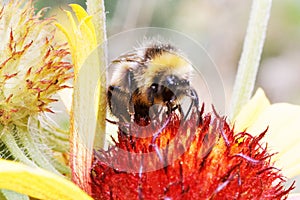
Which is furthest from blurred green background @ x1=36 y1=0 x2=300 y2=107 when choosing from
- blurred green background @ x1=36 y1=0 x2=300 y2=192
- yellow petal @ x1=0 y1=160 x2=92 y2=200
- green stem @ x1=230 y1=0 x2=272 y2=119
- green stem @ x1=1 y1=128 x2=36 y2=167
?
yellow petal @ x1=0 y1=160 x2=92 y2=200

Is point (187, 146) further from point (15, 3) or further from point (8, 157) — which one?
Answer: point (15, 3)

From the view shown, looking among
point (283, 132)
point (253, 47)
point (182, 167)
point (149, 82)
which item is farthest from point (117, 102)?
point (283, 132)

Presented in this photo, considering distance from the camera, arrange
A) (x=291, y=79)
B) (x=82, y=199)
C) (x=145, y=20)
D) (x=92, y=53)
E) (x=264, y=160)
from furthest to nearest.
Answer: (x=291, y=79) → (x=145, y=20) → (x=264, y=160) → (x=92, y=53) → (x=82, y=199)

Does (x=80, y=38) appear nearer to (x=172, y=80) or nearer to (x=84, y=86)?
(x=84, y=86)

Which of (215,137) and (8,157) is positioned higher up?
(215,137)

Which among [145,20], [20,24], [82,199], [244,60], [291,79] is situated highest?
[291,79]

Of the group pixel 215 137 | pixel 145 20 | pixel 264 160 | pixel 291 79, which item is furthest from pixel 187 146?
pixel 291 79

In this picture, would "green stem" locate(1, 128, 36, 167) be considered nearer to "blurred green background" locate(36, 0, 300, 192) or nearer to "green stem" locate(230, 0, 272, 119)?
"green stem" locate(230, 0, 272, 119)

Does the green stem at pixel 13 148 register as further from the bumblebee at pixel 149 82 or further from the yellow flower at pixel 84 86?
the bumblebee at pixel 149 82
